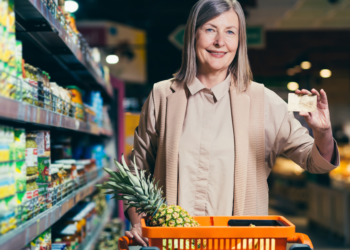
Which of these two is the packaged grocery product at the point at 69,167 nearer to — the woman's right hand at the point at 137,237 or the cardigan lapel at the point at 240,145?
the woman's right hand at the point at 137,237

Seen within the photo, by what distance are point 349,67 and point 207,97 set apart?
678 cm

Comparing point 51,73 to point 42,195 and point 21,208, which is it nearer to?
point 42,195

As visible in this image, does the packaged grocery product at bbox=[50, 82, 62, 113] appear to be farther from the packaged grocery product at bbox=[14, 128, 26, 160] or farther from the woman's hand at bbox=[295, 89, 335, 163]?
the woman's hand at bbox=[295, 89, 335, 163]

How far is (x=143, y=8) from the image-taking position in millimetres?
6914

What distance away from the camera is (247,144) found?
5.80 feet

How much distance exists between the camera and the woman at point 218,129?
5.77ft

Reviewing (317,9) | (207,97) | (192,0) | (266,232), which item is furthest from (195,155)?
(317,9)

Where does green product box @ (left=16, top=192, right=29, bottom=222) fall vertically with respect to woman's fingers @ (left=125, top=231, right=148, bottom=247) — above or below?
above

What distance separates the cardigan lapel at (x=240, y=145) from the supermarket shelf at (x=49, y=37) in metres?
0.96

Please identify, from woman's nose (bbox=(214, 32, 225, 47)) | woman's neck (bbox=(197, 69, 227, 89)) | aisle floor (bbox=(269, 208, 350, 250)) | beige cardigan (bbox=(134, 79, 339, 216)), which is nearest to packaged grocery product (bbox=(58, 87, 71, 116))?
beige cardigan (bbox=(134, 79, 339, 216))

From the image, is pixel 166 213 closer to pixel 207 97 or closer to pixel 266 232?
pixel 266 232

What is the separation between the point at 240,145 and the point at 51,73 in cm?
205

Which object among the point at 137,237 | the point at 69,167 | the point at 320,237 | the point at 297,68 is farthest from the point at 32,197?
the point at 297,68

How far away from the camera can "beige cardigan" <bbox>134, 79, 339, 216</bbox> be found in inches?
68.7
